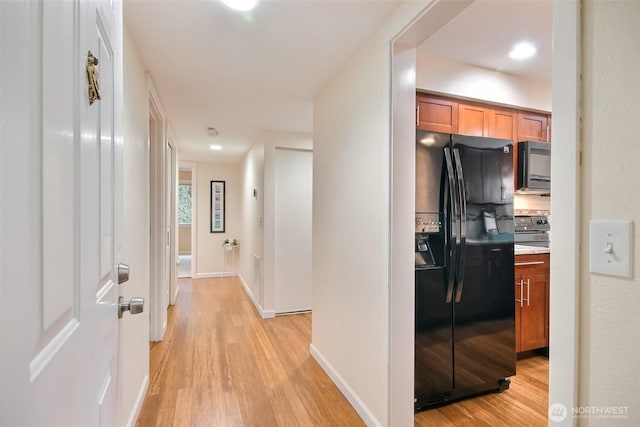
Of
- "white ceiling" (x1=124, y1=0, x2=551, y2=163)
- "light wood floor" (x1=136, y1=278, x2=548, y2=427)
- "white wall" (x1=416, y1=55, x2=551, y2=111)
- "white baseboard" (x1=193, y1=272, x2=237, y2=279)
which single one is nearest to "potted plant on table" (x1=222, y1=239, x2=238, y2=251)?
"white baseboard" (x1=193, y1=272, x2=237, y2=279)

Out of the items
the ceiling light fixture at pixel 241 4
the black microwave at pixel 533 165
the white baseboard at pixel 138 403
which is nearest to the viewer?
the ceiling light fixture at pixel 241 4

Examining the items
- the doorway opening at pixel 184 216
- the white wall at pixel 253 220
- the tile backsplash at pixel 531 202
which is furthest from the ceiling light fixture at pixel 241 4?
the doorway opening at pixel 184 216

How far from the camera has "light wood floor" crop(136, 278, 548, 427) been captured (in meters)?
1.92

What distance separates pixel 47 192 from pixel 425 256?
1.92 m

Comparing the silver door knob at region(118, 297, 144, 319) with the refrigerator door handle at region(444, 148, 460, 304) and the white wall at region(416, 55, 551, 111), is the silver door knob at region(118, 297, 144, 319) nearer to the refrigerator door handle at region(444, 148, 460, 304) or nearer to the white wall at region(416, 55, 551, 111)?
the refrigerator door handle at region(444, 148, 460, 304)

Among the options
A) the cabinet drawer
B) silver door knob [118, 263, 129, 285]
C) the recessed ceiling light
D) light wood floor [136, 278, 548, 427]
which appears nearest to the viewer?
silver door knob [118, 263, 129, 285]

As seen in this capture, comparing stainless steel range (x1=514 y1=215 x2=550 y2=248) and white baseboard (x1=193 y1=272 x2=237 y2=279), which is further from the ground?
stainless steel range (x1=514 y1=215 x2=550 y2=248)

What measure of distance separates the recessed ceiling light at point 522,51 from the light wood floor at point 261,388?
7.74 ft

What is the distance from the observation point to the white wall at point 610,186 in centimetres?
65

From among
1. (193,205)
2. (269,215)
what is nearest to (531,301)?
(269,215)

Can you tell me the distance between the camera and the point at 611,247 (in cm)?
68

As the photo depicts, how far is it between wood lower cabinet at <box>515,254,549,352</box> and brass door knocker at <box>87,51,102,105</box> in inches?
Result: 110

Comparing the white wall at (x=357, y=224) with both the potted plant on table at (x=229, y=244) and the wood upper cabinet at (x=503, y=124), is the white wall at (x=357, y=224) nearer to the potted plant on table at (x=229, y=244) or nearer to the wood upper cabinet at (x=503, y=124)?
the wood upper cabinet at (x=503, y=124)

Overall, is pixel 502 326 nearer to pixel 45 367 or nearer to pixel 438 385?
pixel 438 385
